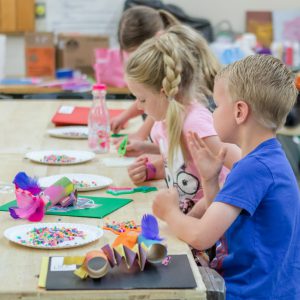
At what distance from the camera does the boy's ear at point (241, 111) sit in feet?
5.00

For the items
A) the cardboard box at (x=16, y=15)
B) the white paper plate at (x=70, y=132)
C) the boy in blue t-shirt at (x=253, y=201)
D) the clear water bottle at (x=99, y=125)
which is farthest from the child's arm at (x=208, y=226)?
the cardboard box at (x=16, y=15)

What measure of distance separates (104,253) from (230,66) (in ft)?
1.99

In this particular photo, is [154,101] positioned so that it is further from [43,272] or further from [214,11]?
[214,11]

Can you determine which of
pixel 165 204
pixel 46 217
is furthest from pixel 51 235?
pixel 165 204

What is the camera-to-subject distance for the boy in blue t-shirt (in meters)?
1.44

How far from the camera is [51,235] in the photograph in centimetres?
145

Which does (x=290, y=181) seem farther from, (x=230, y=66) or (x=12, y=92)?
(x=12, y=92)

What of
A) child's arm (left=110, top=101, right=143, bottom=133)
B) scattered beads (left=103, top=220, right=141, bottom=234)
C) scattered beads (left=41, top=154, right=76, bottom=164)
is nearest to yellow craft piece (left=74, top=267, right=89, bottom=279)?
scattered beads (left=103, top=220, right=141, bottom=234)

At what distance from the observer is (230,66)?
1.64 m

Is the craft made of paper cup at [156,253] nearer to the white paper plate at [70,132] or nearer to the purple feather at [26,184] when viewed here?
the purple feather at [26,184]

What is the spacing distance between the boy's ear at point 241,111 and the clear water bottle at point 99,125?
3.08ft

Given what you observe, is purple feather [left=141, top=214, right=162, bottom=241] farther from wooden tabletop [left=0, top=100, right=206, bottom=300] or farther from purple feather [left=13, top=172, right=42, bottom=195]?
purple feather [left=13, top=172, right=42, bottom=195]

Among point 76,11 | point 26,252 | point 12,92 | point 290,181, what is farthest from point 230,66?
point 76,11

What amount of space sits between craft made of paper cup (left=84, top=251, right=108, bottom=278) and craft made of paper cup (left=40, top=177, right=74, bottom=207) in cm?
42
